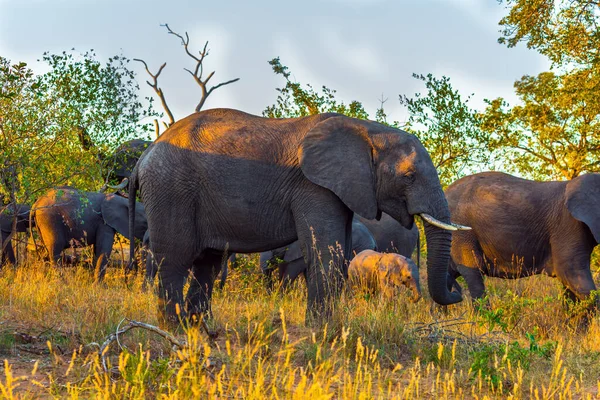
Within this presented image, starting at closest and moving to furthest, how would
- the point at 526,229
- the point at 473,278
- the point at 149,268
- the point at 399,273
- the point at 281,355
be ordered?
the point at 281,355, the point at 526,229, the point at 473,278, the point at 399,273, the point at 149,268

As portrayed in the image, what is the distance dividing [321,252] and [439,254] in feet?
4.12

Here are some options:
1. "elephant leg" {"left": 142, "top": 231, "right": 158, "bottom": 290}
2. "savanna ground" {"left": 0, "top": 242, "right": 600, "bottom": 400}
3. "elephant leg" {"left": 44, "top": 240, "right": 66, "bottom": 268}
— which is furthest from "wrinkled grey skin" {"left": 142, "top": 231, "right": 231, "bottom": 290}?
"elephant leg" {"left": 44, "top": 240, "right": 66, "bottom": 268}

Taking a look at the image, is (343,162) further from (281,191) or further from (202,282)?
(202,282)

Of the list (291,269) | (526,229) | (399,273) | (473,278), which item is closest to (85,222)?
(291,269)

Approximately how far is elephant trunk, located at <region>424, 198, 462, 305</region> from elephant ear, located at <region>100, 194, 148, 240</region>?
28.1 feet

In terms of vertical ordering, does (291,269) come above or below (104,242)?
below

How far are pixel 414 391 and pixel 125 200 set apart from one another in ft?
37.2

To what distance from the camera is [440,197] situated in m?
7.61

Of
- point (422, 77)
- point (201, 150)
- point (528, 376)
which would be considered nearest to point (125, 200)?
point (422, 77)

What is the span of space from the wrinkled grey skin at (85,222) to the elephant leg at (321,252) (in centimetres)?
812

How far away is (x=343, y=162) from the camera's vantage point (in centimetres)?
755

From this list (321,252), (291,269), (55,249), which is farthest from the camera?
(55,249)

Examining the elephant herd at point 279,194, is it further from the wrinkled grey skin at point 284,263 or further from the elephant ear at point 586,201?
the wrinkled grey skin at point 284,263

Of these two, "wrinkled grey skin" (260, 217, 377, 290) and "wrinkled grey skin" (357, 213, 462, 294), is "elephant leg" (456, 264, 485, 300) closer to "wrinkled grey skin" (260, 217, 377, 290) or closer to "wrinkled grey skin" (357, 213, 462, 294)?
"wrinkled grey skin" (260, 217, 377, 290)
